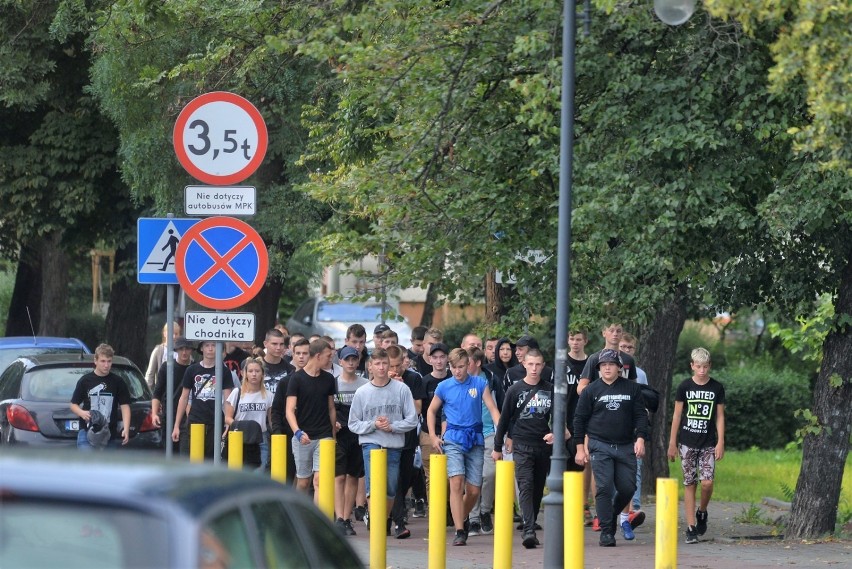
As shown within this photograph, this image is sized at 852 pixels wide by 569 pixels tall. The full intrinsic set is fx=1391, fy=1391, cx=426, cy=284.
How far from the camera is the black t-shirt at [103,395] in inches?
559

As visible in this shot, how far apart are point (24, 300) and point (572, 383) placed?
70.9ft

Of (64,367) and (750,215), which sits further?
(64,367)

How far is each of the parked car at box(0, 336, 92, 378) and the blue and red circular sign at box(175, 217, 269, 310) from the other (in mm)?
7891

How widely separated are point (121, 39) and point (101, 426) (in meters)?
6.57

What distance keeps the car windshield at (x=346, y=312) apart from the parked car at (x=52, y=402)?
1977 centimetres

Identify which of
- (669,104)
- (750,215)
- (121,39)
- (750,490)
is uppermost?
(121,39)

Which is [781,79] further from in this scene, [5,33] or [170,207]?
[5,33]

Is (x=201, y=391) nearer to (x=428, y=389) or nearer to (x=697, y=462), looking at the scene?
(x=428, y=389)

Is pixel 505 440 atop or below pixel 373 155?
below

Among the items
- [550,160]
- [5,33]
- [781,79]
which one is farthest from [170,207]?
[781,79]

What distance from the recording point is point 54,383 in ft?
49.9

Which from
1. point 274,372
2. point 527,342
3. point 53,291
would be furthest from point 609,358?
point 53,291

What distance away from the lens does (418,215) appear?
1323 cm

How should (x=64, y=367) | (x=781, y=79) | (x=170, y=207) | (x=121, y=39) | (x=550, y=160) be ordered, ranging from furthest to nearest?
1. (x=170, y=207)
2. (x=121, y=39)
3. (x=64, y=367)
4. (x=550, y=160)
5. (x=781, y=79)
